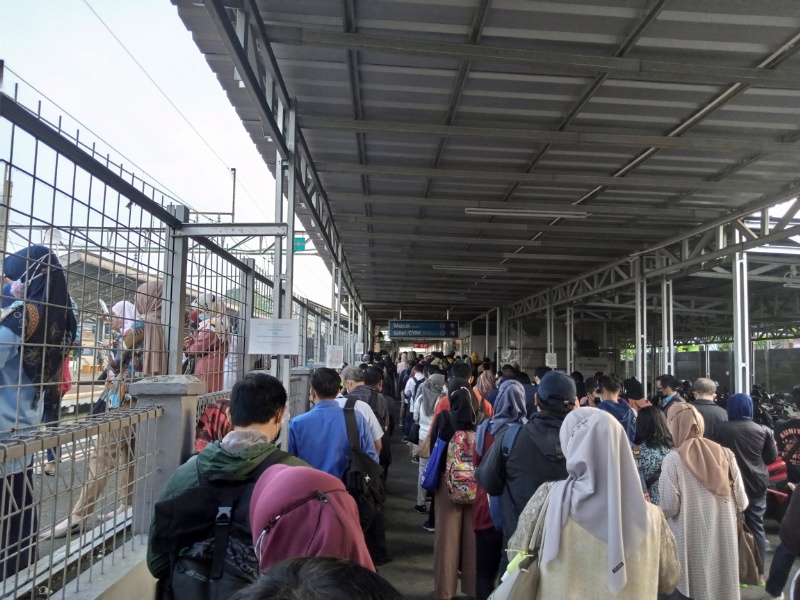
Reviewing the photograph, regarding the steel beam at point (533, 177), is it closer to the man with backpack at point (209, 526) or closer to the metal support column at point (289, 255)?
the metal support column at point (289, 255)

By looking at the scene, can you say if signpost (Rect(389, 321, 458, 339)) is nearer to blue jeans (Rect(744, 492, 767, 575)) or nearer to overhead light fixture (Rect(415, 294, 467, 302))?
overhead light fixture (Rect(415, 294, 467, 302))

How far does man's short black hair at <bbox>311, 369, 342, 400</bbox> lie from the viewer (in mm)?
3977

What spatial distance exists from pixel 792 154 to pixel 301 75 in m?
5.50

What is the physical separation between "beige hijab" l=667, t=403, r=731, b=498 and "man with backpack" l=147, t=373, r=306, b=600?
117 inches

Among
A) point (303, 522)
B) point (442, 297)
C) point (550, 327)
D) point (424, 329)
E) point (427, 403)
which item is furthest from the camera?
point (424, 329)

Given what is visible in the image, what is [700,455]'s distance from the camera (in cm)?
379

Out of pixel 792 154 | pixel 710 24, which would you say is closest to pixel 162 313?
pixel 710 24

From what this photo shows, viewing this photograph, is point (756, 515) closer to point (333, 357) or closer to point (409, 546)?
point (409, 546)

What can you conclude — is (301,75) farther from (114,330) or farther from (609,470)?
(609,470)

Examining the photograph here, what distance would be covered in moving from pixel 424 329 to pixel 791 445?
71.8 ft

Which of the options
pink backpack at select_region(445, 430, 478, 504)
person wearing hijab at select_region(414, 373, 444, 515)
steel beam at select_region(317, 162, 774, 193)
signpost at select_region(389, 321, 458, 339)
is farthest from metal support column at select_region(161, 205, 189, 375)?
signpost at select_region(389, 321, 458, 339)

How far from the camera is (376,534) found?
5.16 metres

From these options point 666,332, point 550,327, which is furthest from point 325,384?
point 550,327

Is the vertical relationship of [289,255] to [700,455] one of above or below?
above
